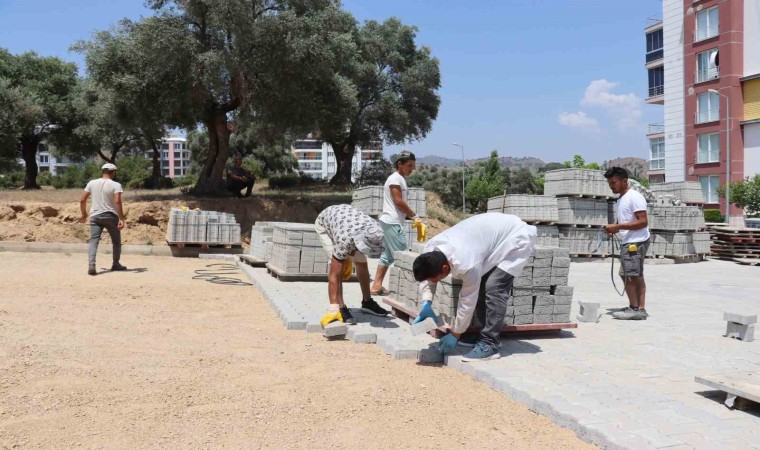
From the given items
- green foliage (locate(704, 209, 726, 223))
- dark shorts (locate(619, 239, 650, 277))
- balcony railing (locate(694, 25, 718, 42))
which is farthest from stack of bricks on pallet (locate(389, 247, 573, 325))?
balcony railing (locate(694, 25, 718, 42))

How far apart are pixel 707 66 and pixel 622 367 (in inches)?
1611

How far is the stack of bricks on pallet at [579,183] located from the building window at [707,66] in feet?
90.7

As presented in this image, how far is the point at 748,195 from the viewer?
108ft

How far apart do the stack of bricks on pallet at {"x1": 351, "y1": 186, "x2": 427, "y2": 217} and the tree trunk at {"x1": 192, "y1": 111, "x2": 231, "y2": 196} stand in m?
6.66

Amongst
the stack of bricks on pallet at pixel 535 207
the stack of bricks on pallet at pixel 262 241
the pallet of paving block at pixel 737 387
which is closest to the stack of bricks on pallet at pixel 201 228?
the stack of bricks on pallet at pixel 262 241

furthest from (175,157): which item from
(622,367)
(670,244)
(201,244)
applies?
(622,367)

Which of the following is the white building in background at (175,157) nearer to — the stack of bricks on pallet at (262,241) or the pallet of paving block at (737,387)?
the stack of bricks on pallet at (262,241)

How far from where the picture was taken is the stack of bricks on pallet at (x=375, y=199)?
53.2 feet

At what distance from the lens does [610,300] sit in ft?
30.7

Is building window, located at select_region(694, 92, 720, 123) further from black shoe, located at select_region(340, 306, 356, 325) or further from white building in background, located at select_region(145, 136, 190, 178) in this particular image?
white building in background, located at select_region(145, 136, 190, 178)

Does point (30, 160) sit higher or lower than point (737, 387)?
higher

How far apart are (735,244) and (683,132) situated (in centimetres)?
2500

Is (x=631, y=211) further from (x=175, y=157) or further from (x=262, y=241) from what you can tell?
(x=175, y=157)

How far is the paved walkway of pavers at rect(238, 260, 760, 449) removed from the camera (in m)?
3.75
